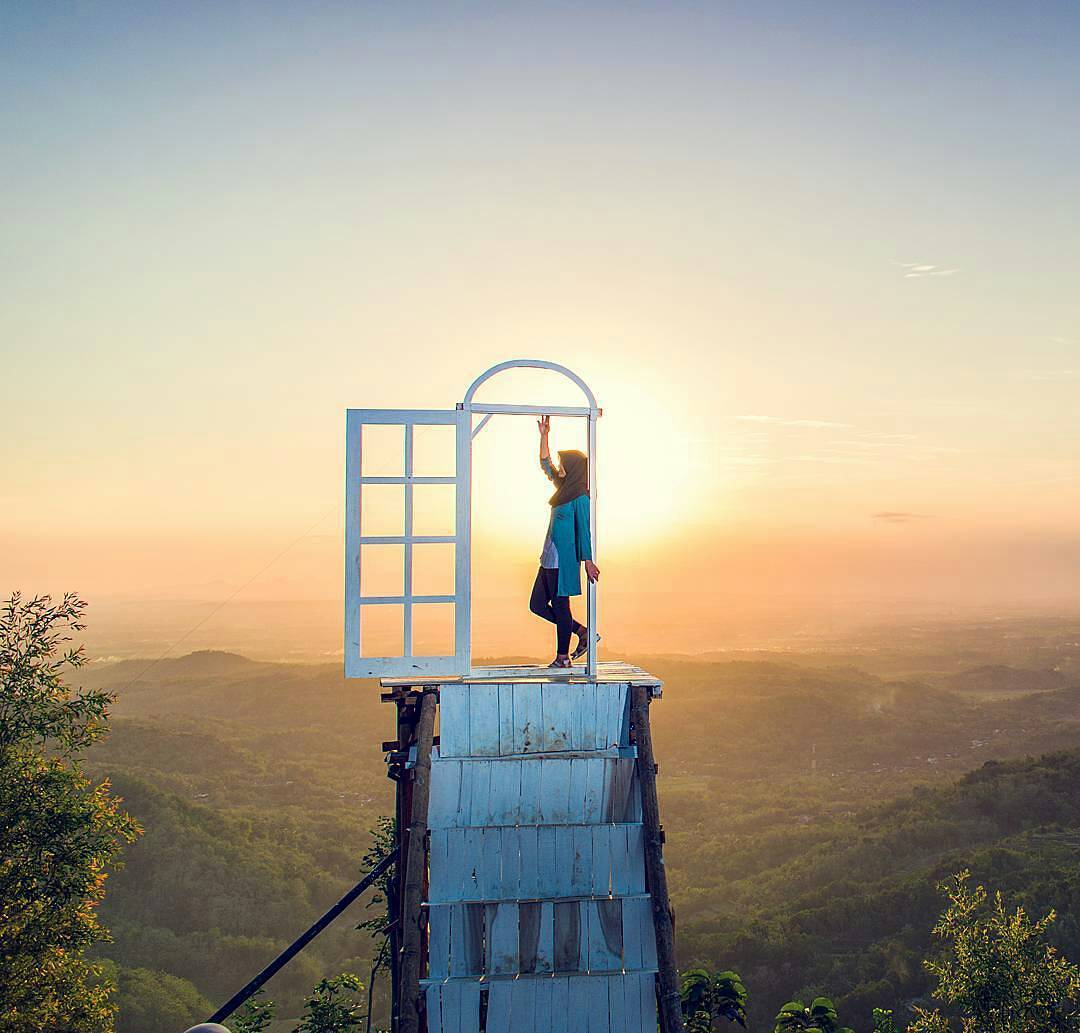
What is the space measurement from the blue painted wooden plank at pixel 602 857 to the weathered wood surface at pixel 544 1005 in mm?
675

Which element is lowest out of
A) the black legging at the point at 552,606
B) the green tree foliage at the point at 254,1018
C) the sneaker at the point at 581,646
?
the green tree foliage at the point at 254,1018

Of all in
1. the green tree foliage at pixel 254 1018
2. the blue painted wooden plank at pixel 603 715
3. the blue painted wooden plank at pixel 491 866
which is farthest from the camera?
the green tree foliage at pixel 254 1018

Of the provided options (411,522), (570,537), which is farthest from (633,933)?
(411,522)

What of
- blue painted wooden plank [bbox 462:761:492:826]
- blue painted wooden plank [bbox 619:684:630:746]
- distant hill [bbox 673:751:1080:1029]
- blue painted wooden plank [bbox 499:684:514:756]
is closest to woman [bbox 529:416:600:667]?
blue painted wooden plank [bbox 619:684:630:746]

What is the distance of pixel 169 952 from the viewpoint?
173ft

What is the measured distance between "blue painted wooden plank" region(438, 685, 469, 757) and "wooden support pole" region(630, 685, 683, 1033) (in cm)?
149

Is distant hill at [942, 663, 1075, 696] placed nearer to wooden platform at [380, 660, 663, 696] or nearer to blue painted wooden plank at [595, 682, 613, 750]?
wooden platform at [380, 660, 663, 696]

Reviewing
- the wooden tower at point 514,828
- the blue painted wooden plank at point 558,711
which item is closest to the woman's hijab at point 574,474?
the wooden tower at point 514,828

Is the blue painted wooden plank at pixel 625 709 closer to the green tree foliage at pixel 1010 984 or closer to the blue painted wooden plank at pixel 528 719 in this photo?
the blue painted wooden plank at pixel 528 719

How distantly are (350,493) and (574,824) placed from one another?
3490mm

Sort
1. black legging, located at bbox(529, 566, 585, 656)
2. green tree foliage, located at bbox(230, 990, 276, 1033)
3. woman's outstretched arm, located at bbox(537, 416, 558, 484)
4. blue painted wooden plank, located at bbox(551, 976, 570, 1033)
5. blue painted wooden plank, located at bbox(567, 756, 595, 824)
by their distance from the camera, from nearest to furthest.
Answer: blue painted wooden plank, located at bbox(551, 976, 570, 1033) < blue painted wooden plank, located at bbox(567, 756, 595, 824) < woman's outstretched arm, located at bbox(537, 416, 558, 484) < black legging, located at bbox(529, 566, 585, 656) < green tree foliage, located at bbox(230, 990, 276, 1033)

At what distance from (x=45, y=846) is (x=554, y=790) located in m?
7.84

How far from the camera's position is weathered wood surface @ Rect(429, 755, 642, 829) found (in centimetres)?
863

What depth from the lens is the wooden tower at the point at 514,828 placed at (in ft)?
26.5
